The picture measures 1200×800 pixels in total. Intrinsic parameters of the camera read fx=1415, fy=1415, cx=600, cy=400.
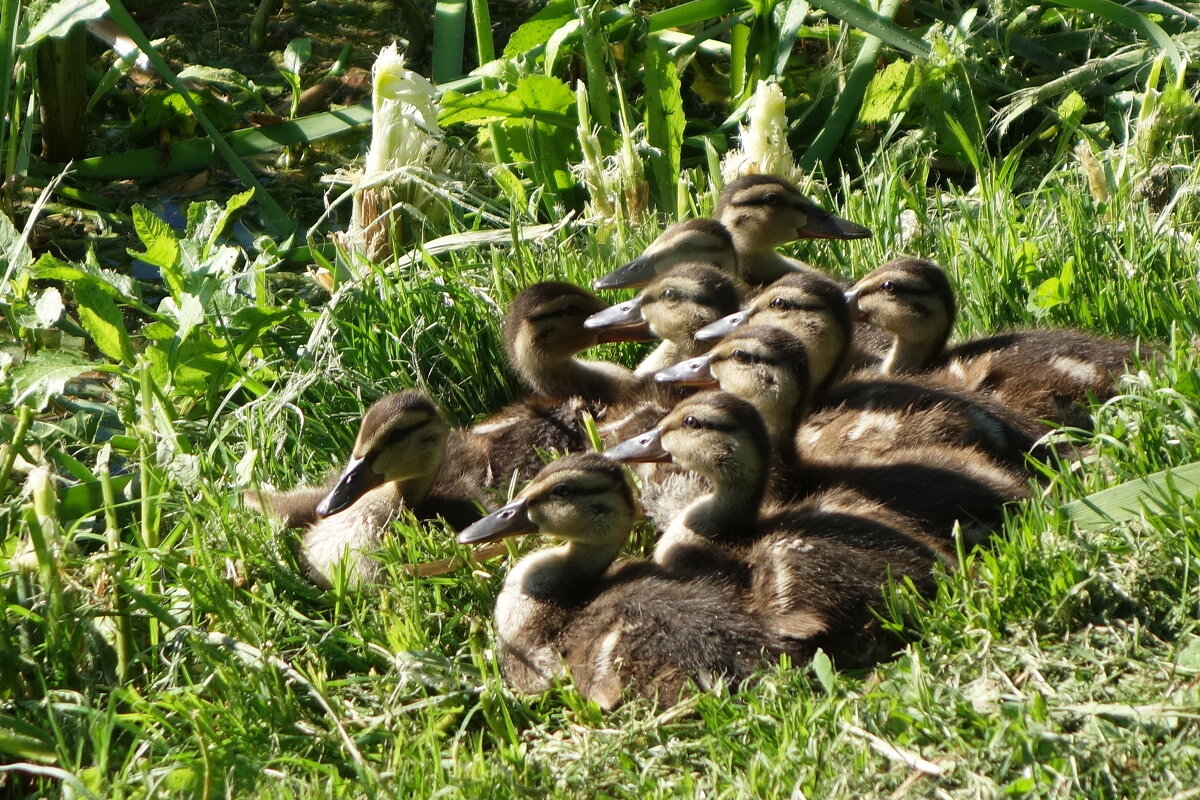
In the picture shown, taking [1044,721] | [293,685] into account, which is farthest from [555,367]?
[1044,721]

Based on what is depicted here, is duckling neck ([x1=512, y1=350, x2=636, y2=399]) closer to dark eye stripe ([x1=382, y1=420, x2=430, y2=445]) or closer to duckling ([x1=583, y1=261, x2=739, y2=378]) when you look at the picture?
duckling ([x1=583, y1=261, x2=739, y2=378])

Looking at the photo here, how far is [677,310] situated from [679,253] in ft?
1.24

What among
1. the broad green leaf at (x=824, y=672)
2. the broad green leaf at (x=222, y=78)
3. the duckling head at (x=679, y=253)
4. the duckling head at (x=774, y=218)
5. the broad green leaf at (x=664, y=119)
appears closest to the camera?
the broad green leaf at (x=824, y=672)

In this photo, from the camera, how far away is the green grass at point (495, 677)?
272 cm

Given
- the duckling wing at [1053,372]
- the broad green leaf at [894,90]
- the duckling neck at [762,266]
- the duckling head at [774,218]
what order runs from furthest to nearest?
the broad green leaf at [894,90], the duckling neck at [762,266], the duckling head at [774,218], the duckling wing at [1053,372]

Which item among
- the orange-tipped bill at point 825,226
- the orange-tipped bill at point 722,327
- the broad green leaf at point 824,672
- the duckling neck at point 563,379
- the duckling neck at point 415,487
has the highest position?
the orange-tipped bill at point 825,226

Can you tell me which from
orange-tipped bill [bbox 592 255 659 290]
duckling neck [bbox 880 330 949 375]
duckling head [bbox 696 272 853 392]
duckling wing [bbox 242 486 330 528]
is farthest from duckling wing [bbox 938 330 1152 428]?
duckling wing [bbox 242 486 330 528]

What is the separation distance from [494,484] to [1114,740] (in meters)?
1.93

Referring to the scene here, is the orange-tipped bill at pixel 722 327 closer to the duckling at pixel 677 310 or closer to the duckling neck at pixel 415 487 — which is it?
the duckling at pixel 677 310

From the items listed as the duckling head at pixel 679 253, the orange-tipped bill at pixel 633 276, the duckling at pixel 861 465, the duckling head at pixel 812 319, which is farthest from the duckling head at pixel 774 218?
the duckling at pixel 861 465

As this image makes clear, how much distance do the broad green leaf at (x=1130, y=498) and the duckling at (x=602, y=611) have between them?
0.69 metres

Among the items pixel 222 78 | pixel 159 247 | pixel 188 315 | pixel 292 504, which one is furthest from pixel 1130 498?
pixel 222 78

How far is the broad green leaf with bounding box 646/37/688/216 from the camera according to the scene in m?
5.63

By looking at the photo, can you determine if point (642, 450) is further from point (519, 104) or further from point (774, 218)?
point (519, 104)
